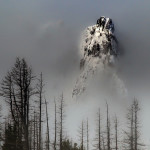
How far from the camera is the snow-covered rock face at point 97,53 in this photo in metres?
179

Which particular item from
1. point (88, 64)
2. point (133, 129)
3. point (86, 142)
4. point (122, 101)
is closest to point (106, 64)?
point (88, 64)

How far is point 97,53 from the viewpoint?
179500mm

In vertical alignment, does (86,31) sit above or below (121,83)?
above

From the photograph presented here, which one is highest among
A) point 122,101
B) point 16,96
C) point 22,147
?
point 122,101

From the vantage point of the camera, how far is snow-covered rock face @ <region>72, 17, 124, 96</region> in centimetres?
17912

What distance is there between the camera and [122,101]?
565 ft

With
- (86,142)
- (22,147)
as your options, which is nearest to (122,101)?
(86,142)

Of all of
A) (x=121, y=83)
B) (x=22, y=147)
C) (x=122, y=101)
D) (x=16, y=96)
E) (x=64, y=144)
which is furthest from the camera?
(x=121, y=83)

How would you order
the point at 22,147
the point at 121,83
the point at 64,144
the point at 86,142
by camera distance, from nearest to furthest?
the point at 22,147, the point at 64,144, the point at 86,142, the point at 121,83

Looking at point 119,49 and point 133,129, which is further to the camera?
point 119,49

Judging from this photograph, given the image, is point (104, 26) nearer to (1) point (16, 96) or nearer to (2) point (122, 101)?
(2) point (122, 101)

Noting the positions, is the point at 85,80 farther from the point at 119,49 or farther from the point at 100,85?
the point at 119,49

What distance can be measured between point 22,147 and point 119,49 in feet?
532

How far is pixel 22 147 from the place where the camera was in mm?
31406
